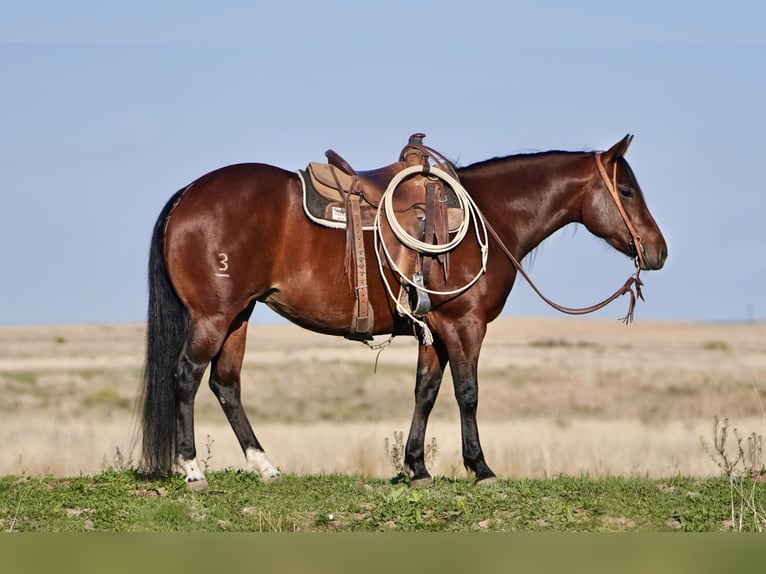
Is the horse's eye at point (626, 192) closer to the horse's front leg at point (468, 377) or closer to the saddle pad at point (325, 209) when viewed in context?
the horse's front leg at point (468, 377)

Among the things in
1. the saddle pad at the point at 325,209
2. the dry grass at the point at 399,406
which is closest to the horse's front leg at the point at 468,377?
the saddle pad at the point at 325,209

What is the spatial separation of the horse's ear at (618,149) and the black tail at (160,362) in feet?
13.3

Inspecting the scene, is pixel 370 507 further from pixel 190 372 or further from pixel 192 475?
→ pixel 190 372

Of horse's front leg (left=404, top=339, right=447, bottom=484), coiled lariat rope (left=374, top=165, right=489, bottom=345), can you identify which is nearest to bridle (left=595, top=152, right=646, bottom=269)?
coiled lariat rope (left=374, top=165, right=489, bottom=345)

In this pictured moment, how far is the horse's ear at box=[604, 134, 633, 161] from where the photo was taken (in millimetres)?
9359

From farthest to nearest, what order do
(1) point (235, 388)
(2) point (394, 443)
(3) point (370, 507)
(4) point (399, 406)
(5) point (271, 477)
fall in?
(4) point (399, 406), (2) point (394, 443), (1) point (235, 388), (5) point (271, 477), (3) point (370, 507)

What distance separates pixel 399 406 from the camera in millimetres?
26781

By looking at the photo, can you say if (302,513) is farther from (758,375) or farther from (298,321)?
(758,375)

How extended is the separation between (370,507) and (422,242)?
249 centimetres

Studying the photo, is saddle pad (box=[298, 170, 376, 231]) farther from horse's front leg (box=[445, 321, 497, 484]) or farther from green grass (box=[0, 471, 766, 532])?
green grass (box=[0, 471, 766, 532])

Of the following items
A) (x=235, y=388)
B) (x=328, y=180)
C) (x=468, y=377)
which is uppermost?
(x=328, y=180)

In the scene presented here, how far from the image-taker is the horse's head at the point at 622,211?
9.34m

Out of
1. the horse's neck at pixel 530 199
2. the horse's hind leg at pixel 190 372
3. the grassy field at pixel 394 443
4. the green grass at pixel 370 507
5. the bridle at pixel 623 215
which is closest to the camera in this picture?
the green grass at pixel 370 507

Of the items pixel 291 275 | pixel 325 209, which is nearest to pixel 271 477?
pixel 291 275
